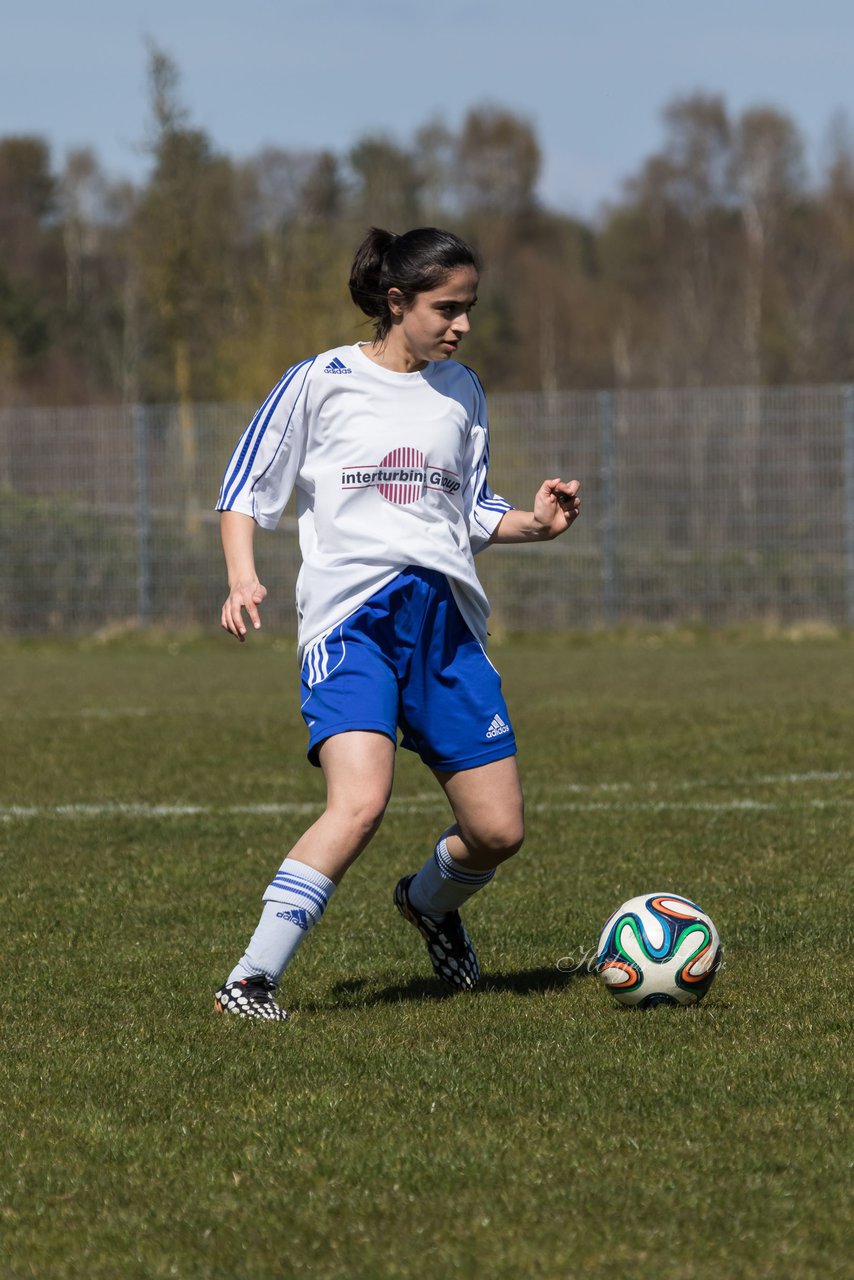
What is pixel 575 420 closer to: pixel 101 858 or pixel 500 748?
pixel 101 858

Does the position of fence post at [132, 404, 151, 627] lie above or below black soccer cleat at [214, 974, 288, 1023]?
below

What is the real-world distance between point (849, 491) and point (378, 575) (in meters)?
17.0

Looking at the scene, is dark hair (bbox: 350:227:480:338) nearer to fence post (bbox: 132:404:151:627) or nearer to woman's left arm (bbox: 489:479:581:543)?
woman's left arm (bbox: 489:479:581:543)

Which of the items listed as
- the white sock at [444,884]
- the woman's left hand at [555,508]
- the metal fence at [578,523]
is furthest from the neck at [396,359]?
the metal fence at [578,523]

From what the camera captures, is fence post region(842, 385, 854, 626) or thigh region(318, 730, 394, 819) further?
fence post region(842, 385, 854, 626)

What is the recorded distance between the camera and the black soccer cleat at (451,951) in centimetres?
533

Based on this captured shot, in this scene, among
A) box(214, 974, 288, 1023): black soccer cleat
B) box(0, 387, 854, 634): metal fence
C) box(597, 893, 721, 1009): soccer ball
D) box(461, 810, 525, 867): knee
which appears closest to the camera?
box(214, 974, 288, 1023): black soccer cleat

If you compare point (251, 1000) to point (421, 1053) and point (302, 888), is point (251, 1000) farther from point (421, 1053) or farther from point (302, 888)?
point (421, 1053)

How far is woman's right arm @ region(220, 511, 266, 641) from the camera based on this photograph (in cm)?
485

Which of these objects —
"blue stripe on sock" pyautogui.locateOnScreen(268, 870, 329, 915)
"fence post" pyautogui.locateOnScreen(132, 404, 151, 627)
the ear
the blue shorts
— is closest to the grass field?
"blue stripe on sock" pyautogui.locateOnScreen(268, 870, 329, 915)

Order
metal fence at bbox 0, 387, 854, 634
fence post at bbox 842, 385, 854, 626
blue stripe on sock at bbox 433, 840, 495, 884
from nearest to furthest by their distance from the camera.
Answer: blue stripe on sock at bbox 433, 840, 495, 884, fence post at bbox 842, 385, 854, 626, metal fence at bbox 0, 387, 854, 634

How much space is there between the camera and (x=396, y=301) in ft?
16.6

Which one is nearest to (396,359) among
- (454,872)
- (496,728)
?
(496,728)

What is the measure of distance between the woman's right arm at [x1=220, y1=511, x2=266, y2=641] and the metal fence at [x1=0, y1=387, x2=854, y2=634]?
52.6 ft
